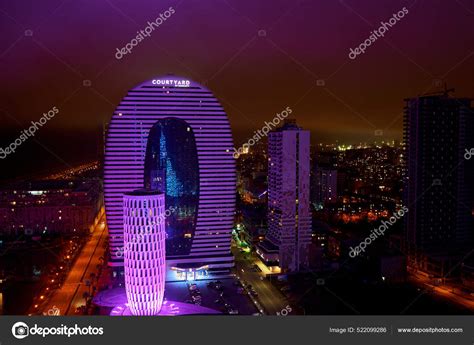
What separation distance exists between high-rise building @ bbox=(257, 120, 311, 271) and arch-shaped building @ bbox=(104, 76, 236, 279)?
1.03 meters

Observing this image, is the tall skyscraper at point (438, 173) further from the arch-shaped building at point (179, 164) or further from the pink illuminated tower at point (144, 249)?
the pink illuminated tower at point (144, 249)

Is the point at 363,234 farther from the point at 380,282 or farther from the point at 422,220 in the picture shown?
the point at 380,282

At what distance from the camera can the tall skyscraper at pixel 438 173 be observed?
896 centimetres

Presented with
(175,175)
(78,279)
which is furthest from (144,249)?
(78,279)

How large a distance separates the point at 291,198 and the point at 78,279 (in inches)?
165

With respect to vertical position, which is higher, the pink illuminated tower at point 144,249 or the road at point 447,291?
the pink illuminated tower at point 144,249

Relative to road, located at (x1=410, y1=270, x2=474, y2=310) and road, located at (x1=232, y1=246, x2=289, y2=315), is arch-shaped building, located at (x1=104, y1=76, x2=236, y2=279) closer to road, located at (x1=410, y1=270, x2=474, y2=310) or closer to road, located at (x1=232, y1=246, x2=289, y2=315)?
road, located at (x1=232, y1=246, x2=289, y2=315)

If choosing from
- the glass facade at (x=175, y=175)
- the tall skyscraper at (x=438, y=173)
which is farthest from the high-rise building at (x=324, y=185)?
the glass facade at (x=175, y=175)

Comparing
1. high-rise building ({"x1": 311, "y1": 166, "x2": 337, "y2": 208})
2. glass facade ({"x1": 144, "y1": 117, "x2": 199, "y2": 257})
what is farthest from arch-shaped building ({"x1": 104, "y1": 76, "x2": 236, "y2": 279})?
high-rise building ({"x1": 311, "y1": 166, "x2": 337, "y2": 208})

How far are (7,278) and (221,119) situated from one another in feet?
14.6

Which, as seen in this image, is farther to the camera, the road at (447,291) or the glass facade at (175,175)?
the glass facade at (175,175)

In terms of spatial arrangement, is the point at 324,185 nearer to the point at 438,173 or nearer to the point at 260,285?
the point at 438,173

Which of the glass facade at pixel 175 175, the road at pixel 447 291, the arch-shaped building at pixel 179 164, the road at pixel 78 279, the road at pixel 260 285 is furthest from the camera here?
the glass facade at pixel 175 175

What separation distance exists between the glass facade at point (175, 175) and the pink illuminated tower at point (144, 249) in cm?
253
